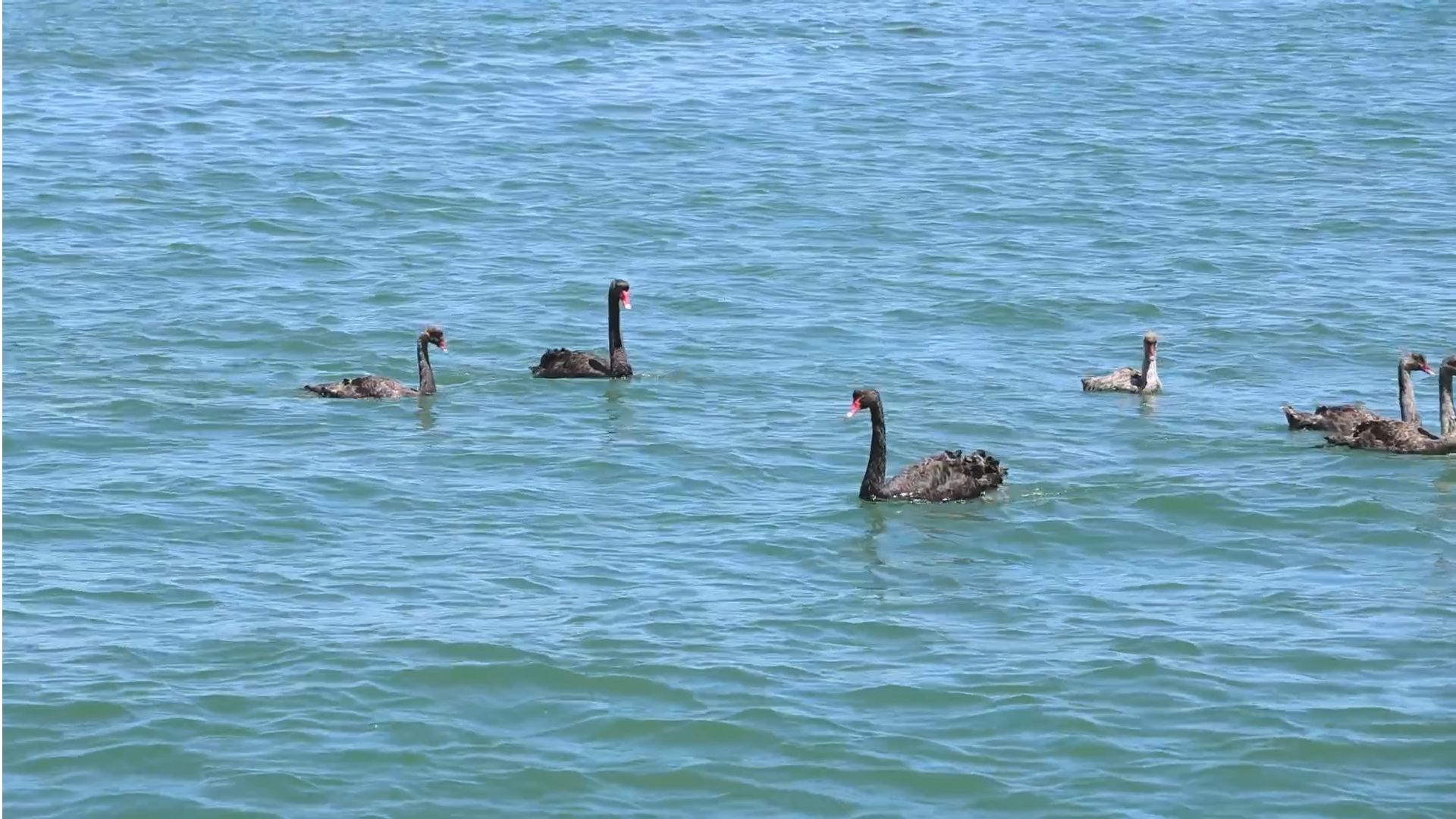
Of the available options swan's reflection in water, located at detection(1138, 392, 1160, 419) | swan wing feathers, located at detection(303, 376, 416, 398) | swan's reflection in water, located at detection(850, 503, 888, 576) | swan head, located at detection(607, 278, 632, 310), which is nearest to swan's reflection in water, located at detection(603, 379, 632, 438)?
swan head, located at detection(607, 278, 632, 310)

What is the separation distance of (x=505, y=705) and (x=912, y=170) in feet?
65.2

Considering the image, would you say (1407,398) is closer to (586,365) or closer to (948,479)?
(948,479)

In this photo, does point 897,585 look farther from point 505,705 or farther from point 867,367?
point 867,367

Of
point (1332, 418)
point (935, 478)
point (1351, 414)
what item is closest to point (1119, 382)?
point (1332, 418)

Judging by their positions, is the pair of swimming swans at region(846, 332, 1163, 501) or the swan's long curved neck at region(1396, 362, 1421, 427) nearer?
the pair of swimming swans at region(846, 332, 1163, 501)

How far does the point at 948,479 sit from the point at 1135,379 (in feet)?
14.1

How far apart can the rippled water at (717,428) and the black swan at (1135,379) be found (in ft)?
0.62

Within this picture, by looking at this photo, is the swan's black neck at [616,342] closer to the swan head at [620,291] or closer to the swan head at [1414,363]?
the swan head at [620,291]

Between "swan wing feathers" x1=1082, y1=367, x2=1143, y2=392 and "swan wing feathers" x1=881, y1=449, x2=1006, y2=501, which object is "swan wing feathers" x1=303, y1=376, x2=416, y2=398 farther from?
"swan wing feathers" x1=1082, y1=367, x2=1143, y2=392

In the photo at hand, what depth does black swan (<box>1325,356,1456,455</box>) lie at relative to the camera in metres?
20.1

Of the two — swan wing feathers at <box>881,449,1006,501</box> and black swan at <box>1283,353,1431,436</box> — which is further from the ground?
black swan at <box>1283,353,1431,436</box>

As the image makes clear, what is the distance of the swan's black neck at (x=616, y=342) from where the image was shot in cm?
2303

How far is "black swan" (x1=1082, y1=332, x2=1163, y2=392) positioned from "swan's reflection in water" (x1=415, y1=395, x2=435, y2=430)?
6092 millimetres

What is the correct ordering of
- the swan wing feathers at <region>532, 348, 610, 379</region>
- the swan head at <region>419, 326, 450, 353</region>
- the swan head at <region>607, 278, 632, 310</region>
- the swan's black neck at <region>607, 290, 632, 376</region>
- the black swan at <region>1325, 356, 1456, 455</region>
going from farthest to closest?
the swan head at <region>607, 278, 632, 310</region>
the swan's black neck at <region>607, 290, 632, 376</region>
the swan wing feathers at <region>532, 348, 610, 379</region>
the swan head at <region>419, 326, 450, 353</region>
the black swan at <region>1325, 356, 1456, 455</region>
